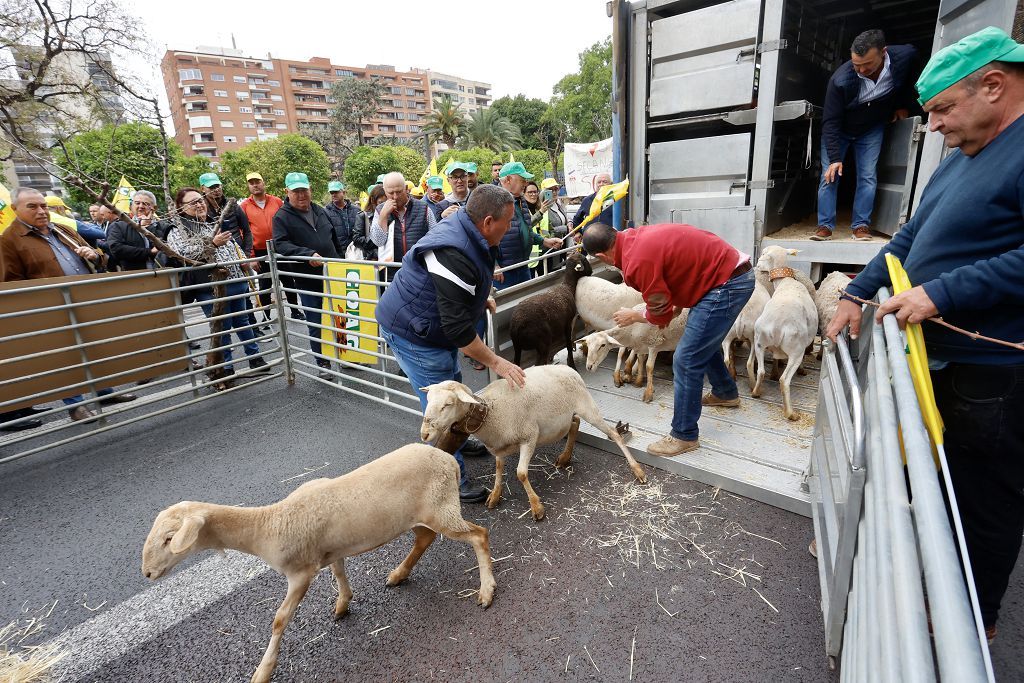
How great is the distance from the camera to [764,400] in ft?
14.4

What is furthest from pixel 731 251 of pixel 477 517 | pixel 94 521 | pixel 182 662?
→ pixel 94 521

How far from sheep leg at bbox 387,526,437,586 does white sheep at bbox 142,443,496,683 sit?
142mm

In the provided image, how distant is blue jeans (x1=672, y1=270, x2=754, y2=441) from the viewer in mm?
3391

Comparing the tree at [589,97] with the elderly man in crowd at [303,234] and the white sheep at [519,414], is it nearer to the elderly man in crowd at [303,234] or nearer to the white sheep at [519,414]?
the elderly man in crowd at [303,234]

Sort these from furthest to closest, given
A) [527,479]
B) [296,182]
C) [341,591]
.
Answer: [296,182] → [527,479] → [341,591]

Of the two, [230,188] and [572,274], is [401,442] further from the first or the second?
[230,188]

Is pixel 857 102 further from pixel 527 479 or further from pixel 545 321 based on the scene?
pixel 527 479

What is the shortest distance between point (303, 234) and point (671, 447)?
4950 mm

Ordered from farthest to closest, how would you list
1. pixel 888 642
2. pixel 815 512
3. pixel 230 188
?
pixel 230 188 < pixel 815 512 < pixel 888 642

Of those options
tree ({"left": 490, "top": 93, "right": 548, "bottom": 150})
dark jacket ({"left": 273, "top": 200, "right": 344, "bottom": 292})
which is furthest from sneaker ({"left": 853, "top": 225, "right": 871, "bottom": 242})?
tree ({"left": 490, "top": 93, "right": 548, "bottom": 150})

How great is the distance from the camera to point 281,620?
2.24m

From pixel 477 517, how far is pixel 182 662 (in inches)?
66.6

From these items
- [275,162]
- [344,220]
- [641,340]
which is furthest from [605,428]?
[275,162]

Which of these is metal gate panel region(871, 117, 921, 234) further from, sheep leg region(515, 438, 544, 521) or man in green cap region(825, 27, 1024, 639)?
sheep leg region(515, 438, 544, 521)
